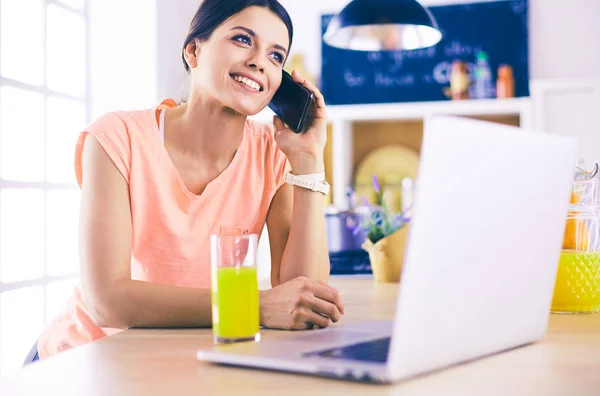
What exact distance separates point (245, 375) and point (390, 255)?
3.61 ft

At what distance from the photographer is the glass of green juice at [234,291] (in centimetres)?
85

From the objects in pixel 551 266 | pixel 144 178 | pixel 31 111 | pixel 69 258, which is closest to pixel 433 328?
pixel 551 266

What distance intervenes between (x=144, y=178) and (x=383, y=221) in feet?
2.36

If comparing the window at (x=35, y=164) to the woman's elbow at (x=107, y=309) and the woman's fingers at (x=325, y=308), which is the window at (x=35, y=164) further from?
the woman's fingers at (x=325, y=308)

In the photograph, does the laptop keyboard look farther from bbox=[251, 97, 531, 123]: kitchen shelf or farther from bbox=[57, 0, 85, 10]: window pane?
bbox=[251, 97, 531, 123]: kitchen shelf

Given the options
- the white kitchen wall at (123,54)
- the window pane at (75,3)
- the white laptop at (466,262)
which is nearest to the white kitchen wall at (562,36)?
the white kitchen wall at (123,54)

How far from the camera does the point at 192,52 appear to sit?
1.50 metres

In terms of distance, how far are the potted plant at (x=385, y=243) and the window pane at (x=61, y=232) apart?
5.65 ft

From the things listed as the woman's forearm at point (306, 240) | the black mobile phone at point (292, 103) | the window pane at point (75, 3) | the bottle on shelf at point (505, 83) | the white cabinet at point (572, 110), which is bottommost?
the woman's forearm at point (306, 240)

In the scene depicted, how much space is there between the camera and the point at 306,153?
1445mm

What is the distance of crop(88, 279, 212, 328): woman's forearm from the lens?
1.02m

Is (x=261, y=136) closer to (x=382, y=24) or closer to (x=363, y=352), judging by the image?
(x=382, y=24)

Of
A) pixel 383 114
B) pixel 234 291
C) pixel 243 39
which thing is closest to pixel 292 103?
pixel 243 39

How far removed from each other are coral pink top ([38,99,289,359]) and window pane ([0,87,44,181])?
4.73 ft
